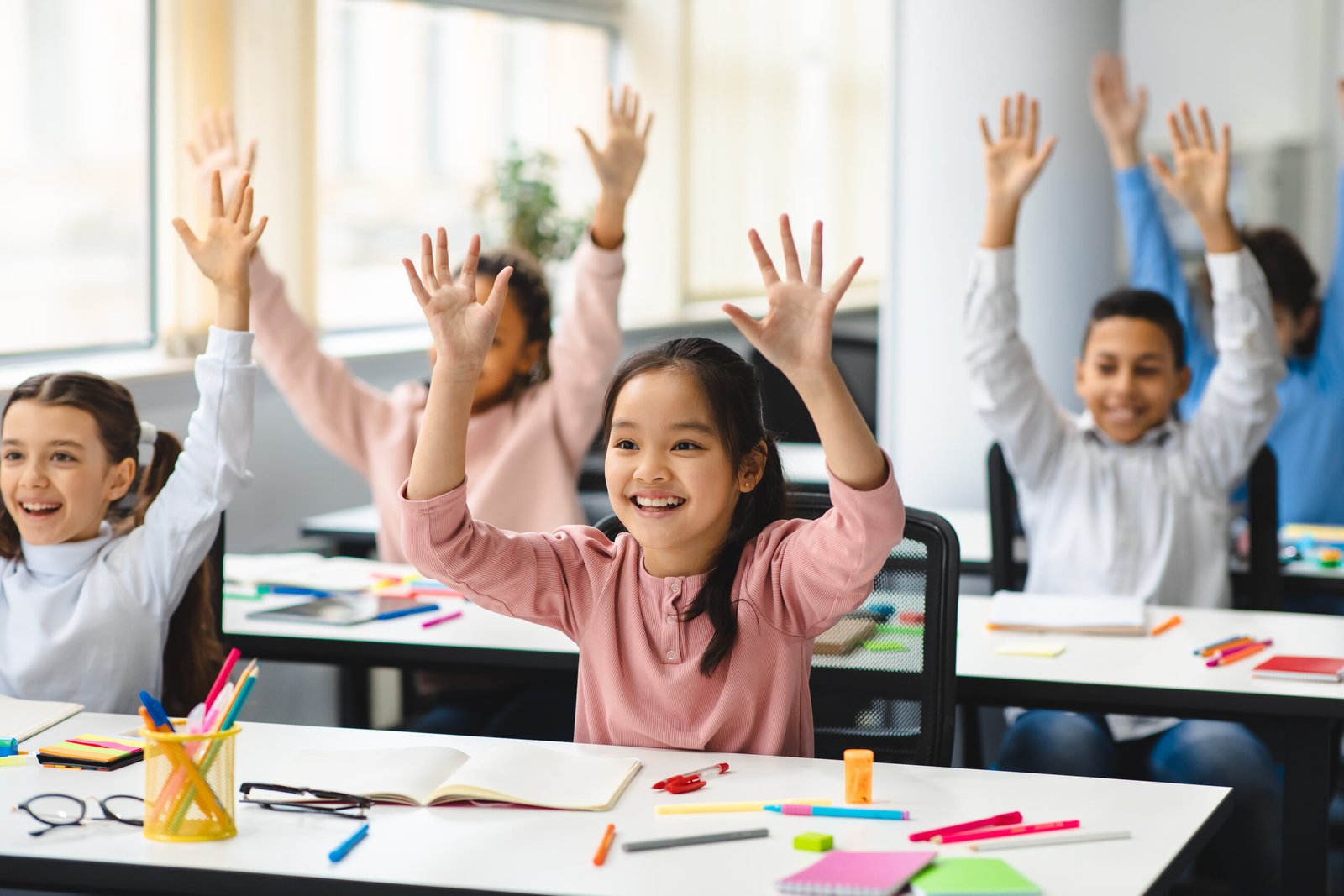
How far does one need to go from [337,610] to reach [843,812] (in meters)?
1.37

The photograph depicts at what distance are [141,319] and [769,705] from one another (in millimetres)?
2814

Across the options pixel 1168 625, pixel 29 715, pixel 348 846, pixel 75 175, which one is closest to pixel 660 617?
pixel 348 846

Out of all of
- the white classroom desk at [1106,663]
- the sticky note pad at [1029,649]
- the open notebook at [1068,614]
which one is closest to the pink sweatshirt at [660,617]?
the white classroom desk at [1106,663]

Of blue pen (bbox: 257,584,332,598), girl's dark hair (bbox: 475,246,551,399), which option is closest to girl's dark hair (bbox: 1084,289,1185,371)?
girl's dark hair (bbox: 475,246,551,399)

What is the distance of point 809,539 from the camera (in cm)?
191

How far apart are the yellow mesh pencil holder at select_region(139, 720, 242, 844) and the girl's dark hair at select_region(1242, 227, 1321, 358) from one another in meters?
3.09

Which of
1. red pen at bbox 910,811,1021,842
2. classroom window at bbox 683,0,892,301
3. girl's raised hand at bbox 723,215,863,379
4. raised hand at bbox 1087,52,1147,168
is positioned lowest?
red pen at bbox 910,811,1021,842

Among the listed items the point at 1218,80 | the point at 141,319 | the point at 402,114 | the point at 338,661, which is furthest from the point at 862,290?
the point at 338,661

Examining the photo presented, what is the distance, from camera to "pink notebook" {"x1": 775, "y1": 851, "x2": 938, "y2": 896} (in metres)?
1.39

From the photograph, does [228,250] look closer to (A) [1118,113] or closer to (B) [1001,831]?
(B) [1001,831]

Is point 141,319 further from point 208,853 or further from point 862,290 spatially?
point 862,290

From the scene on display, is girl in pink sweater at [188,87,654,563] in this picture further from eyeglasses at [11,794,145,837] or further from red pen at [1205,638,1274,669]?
eyeglasses at [11,794,145,837]

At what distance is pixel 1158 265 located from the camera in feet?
13.2

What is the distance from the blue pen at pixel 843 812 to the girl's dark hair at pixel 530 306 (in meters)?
1.92
